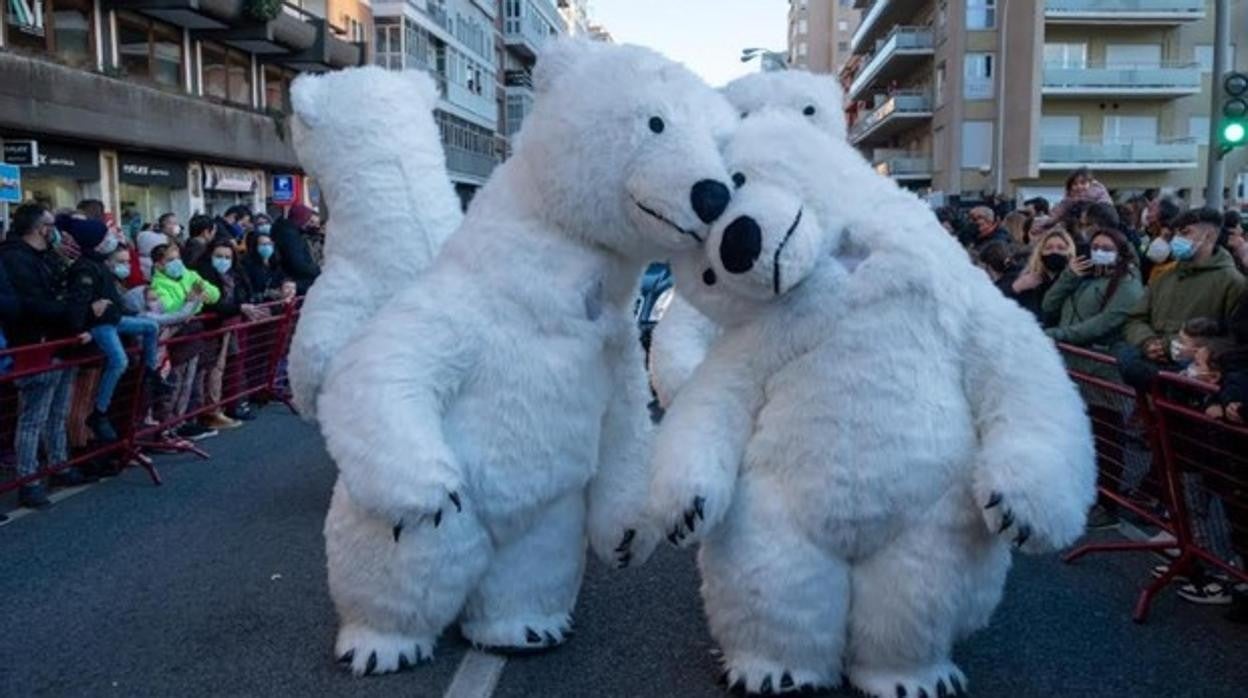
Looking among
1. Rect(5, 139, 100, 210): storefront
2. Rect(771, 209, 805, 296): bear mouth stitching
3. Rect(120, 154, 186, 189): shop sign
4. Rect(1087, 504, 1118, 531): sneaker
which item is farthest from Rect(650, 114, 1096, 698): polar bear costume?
Rect(120, 154, 186, 189): shop sign

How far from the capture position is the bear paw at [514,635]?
383cm

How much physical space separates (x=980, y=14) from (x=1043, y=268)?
124 feet

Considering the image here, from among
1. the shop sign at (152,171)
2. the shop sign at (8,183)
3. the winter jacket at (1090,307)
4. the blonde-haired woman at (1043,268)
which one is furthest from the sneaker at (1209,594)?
the shop sign at (152,171)

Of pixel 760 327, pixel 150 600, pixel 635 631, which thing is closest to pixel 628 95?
pixel 760 327

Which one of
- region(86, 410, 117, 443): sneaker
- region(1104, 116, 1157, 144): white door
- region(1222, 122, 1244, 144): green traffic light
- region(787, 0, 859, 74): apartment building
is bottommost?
region(86, 410, 117, 443): sneaker

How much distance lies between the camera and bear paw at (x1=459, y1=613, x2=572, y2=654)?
3830 mm

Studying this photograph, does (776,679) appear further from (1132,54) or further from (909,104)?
(909,104)

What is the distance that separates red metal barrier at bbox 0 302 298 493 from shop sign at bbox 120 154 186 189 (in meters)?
15.8

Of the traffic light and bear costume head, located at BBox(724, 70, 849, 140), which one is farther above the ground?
the traffic light

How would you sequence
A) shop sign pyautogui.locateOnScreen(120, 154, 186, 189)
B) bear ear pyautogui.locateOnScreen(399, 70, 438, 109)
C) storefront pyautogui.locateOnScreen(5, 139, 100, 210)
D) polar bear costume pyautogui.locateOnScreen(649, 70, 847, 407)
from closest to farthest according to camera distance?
polar bear costume pyautogui.locateOnScreen(649, 70, 847, 407) → bear ear pyautogui.locateOnScreen(399, 70, 438, 109) → storefront pyautogui.locateOnScreen(5, 139, 100, 210) → shop sign pyautogui.locateOnScreen(120, 154, 186, 189)

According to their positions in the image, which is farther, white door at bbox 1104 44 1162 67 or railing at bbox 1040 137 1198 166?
white door at bbox 1104 44 1162 67

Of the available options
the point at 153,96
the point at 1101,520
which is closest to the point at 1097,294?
the point at 1101,520

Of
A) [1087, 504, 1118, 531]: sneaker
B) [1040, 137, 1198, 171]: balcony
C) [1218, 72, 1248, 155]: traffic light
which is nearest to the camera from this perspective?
[1087, 504, 1118, 531]: sneaker

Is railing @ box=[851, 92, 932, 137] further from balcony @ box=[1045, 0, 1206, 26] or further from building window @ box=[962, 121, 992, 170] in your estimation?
balcony @ box=[1045, 0, 1206, 26]
